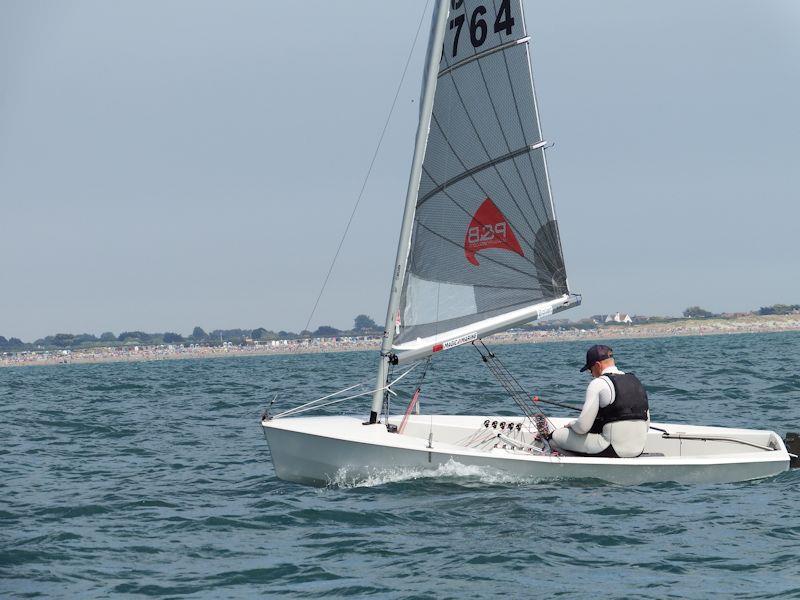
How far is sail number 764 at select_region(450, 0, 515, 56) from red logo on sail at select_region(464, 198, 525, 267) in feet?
6.97

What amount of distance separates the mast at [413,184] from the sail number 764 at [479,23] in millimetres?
238

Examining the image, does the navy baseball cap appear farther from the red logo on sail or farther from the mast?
the mast

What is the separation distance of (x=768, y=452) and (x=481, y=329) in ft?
12.6

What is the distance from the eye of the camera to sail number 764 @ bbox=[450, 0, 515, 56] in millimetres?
12859

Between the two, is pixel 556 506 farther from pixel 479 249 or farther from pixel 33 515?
pixel 33 515

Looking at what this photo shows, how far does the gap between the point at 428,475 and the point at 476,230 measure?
348 centimetres

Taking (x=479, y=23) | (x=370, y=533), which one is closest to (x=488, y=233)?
(x=479, y=23)

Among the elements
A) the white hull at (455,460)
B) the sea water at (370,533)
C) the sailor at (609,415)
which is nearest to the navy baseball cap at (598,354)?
the sailor at (609,415)

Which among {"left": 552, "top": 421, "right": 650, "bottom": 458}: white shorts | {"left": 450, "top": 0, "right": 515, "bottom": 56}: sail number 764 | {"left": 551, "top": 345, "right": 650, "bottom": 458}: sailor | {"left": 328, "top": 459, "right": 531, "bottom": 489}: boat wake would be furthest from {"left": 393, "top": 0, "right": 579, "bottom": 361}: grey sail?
{"left": 552, "top": 421, "right": 650, "bottom": 458}: white shorts

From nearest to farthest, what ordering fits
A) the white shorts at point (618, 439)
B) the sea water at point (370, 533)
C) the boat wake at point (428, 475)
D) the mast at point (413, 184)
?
the sea water at point (370, 533), the boat wake at point (428, 475), the white shorts at point (618, 439), the mast at point (413, 184)

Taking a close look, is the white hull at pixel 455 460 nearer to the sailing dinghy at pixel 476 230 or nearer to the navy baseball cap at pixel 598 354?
the sailing dinghy at pixel 476 230

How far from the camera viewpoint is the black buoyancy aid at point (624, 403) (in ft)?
37.7

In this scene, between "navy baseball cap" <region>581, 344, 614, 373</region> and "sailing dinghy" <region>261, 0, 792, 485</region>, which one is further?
"sailing dinghy" <region>261, 0, 792, 485</region>

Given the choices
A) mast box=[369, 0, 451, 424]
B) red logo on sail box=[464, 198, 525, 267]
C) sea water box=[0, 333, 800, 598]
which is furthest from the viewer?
red logo on sail box=[464, 198, 525, 267]
